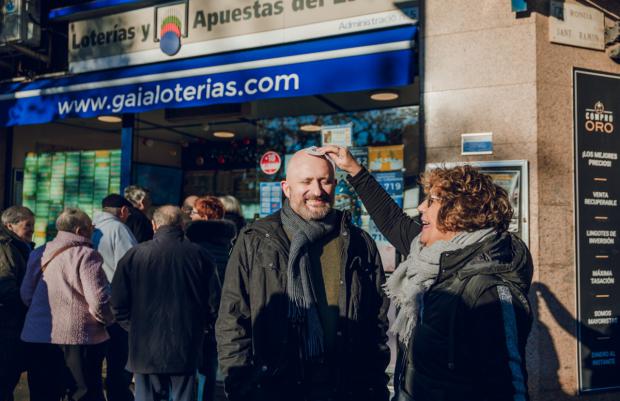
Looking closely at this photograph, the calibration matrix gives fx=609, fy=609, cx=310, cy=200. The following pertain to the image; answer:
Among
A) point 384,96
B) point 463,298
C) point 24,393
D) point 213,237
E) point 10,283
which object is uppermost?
point 384,96

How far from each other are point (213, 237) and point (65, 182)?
4255 millimetres

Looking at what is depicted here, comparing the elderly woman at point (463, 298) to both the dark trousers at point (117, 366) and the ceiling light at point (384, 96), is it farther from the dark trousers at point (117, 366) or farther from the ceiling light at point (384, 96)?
the ceiling light at point (384, 96)

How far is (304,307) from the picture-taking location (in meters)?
2.87

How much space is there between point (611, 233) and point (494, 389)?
12.4 feet

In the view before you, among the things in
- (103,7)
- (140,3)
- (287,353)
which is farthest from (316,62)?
(287,353)

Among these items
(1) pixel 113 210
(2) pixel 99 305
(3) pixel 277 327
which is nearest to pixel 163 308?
(2) pixel 99 305

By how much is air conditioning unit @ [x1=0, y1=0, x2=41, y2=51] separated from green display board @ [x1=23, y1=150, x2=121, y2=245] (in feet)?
5.42

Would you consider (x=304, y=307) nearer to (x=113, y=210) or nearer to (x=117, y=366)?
(x=117, y=366)

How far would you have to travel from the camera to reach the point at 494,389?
222cm

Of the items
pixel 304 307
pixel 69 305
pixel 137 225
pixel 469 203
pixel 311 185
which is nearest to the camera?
pixel 469 203

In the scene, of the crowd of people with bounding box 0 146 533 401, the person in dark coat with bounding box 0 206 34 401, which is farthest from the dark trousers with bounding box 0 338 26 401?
the crowd of people with bounding box 0 146 533 401

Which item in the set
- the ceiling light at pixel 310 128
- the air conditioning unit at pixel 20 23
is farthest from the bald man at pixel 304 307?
the air conditioning unit at pixel 20 23

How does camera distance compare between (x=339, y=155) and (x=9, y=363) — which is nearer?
(x=339, y=155)

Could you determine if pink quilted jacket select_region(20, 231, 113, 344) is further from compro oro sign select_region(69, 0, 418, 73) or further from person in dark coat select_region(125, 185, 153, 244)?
compro oro sign select_region(69, 0, 418, 73)
